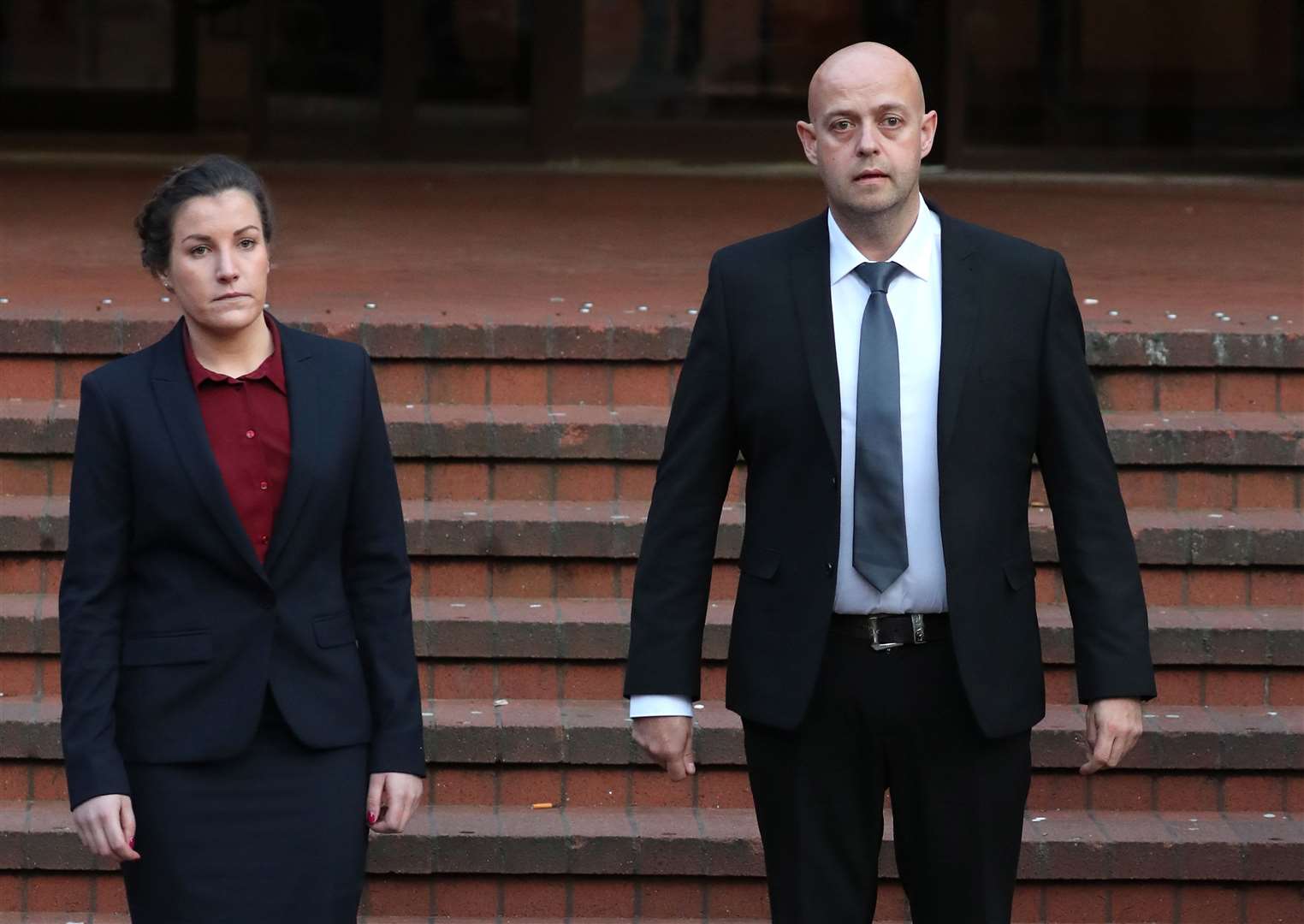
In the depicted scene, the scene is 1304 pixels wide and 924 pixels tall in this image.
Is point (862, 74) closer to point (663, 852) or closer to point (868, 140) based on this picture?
point (868, 140)

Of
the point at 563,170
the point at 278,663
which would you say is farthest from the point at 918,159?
the point at 563,170

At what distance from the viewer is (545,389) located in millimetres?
6094

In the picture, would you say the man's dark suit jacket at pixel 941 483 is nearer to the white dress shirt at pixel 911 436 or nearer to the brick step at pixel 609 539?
the white dress shirt at pixel 911 436

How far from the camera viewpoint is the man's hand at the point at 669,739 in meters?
3.48

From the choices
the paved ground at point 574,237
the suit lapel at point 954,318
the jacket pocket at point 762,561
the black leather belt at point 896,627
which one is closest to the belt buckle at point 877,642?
the black leather belt at point 896,627

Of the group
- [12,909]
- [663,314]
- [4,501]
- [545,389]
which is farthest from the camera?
[663,314]

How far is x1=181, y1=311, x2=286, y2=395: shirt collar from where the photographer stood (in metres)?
3.30

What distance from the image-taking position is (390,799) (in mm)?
3371

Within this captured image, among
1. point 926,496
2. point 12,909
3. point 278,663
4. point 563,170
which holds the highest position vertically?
point 563,170

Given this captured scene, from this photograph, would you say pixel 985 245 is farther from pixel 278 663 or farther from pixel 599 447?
pixel 599 447

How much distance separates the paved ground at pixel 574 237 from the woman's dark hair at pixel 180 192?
2.94 metres

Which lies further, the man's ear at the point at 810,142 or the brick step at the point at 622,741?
the brick step at the point at 622,741

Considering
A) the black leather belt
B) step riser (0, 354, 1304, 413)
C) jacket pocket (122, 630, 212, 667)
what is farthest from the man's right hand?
step riser (0, 354, 1304, 413)

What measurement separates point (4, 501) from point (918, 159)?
3.16 m
